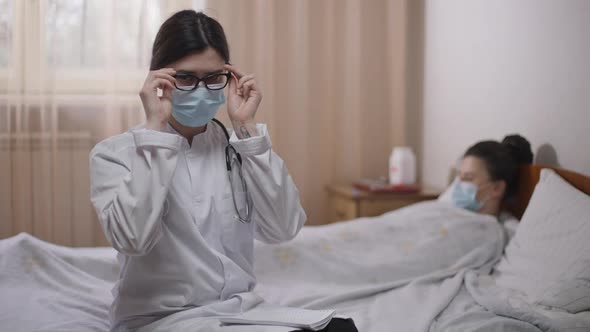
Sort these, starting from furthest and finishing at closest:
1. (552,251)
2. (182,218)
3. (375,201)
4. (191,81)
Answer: (375,201)
(552,251)
(191,81)
(182,218)

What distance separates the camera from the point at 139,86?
3602mm

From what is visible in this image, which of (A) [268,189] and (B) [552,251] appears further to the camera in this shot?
(B) [552,251]

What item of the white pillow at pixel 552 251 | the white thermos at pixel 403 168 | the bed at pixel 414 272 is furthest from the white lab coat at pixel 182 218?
the white thermos at pixel 403 168

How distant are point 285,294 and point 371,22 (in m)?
2.20

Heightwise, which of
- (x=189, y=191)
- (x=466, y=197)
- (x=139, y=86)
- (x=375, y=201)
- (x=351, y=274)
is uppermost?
(x=139, y=86)

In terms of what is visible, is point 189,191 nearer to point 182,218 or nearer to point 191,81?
point 182,218

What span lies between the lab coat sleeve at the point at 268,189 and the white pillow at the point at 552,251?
800 millimetres

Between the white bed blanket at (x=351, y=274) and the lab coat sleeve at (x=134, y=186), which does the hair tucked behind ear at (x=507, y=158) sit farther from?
the lab coat sleeve at (x=134, y=186)

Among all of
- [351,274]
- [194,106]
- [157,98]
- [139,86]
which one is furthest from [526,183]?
[139,86]

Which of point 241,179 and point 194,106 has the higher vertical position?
point 194,106

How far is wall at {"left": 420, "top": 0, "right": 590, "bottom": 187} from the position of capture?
239 cm

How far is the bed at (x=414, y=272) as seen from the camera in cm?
185

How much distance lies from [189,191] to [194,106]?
208 millimetres

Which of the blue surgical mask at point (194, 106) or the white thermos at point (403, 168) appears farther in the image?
the white thermos at point (403, 168)
